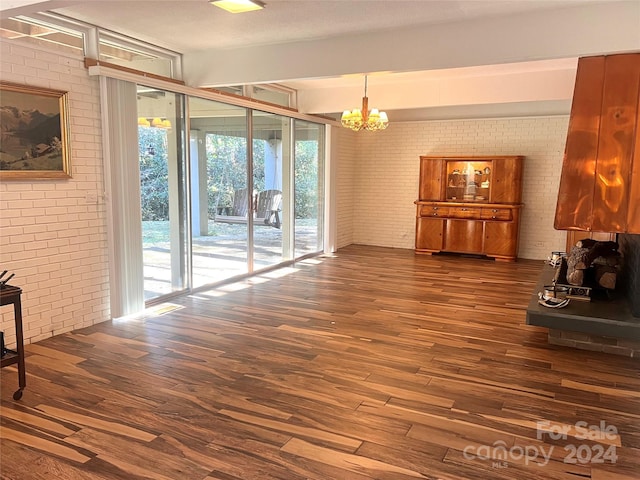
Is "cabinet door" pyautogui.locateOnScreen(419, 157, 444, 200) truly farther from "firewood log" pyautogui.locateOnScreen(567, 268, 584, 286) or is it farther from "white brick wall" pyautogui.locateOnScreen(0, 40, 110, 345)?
"white brick wall" pyautogui.locateOnScreen(0, 40, 110, 345)

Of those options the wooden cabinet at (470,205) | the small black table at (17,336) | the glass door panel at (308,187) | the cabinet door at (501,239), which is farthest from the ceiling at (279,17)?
the cabinet door at (501,239)

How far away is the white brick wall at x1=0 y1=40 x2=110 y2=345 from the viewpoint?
12.9 ft

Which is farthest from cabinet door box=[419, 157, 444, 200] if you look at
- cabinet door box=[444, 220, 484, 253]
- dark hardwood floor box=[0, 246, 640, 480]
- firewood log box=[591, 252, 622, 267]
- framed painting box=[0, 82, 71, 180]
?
framed painting box=[0, 82, 71, 180]

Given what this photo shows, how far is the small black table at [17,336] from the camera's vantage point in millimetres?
3041

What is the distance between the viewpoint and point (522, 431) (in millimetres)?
2850

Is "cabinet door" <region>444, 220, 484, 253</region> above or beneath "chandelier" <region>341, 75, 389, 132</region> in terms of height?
beneath

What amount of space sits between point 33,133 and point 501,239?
7028 mm

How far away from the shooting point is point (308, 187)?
8.52m

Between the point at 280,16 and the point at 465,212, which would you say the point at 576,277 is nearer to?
the point at 280,16

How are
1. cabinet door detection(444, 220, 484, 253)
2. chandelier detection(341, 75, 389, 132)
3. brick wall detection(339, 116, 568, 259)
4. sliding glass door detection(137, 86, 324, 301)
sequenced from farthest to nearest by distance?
cabinet door detection(444, 220, 484, 253) < brick wall detection(339, 116, 568, 259) < chandelier detection(341, 75, 389, 132) < sliding glass door detection(137, 86, 324, 301)

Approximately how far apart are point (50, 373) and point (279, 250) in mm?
4550

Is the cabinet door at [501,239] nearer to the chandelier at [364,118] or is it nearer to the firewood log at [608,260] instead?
the chandelier at [364,118]

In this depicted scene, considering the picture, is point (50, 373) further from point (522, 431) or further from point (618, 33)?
point (618, 33)

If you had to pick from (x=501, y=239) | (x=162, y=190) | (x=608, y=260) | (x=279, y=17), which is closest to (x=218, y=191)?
(x=162, y=190)
